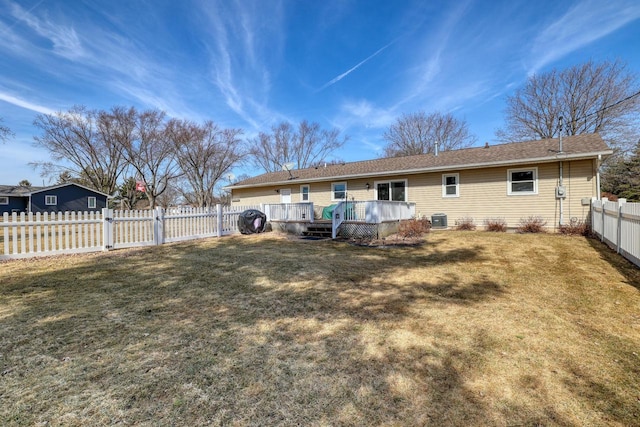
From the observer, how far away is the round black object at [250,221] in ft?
38.7

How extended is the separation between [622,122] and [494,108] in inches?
316

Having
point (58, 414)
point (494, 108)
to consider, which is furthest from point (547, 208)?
point (494, 108)

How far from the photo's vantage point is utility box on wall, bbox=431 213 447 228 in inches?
500

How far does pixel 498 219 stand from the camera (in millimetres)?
11711

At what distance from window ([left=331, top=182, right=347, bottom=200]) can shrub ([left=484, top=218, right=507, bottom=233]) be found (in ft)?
22.5

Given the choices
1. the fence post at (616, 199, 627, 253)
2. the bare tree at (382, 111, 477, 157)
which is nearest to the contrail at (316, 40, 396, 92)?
the bare tree at (382, 111, 477, 157)

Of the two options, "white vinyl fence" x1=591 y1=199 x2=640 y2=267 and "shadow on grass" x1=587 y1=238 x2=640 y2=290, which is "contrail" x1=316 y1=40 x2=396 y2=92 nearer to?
"white vinyl fence" x1=591 y1=199 x2=640 y2=267

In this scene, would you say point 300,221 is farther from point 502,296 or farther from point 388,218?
point 502,296

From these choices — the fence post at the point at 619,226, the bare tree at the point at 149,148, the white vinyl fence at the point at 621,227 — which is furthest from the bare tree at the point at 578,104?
the bare tree at the point at 149,148

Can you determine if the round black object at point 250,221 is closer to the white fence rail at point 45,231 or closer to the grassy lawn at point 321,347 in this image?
the white fence rail at point 45,231

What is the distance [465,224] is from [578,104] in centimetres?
1870

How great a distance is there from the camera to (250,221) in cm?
1180

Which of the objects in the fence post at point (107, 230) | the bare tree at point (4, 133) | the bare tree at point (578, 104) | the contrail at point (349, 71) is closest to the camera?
the fence post at point (107, 230)

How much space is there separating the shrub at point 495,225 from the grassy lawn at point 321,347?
6117mm
